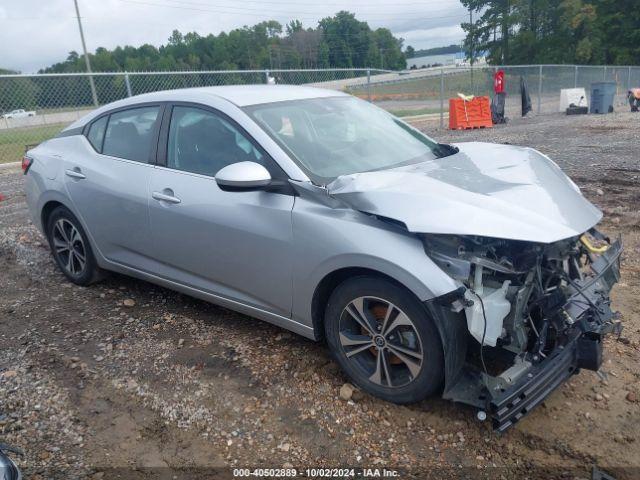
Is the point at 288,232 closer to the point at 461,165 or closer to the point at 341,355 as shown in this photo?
the point at 341,355

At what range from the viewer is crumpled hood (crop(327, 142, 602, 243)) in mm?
2553

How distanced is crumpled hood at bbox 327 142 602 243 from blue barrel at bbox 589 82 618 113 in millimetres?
19151

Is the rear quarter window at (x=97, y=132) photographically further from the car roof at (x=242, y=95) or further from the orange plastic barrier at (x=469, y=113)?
the orange plastic barrier at (x=469, y=113)

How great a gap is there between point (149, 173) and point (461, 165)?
85.7 inches

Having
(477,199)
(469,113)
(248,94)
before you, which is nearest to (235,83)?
(469,113)

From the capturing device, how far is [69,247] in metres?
4.77

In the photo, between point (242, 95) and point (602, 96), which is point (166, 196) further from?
point (602, 96)

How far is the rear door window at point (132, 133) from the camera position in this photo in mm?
3988

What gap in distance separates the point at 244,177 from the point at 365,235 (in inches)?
30.6

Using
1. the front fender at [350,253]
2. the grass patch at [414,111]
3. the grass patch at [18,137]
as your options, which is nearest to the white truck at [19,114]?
the grass patch at [18,137]

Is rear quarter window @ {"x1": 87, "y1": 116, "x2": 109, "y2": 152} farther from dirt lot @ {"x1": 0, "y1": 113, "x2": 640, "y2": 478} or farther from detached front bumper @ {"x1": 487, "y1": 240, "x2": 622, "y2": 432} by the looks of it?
detached front bumper @ {"x1": 487, "y1": 240, "x2": 622, "y2": 432}

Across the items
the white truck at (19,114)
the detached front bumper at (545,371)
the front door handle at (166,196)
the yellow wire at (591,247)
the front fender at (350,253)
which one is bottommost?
the detached front bumper at (545,371)

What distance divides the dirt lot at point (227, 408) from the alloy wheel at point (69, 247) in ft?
1.13

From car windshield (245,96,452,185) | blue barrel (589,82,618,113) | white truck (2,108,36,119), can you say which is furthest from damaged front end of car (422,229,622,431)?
blue barrel (589,82,618,113)
